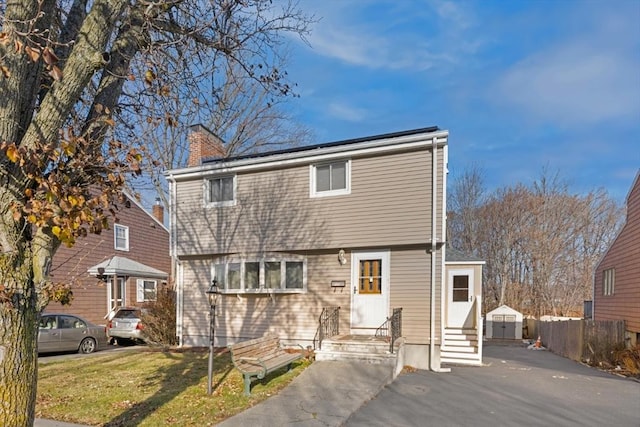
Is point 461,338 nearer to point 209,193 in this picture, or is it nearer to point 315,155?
point 315,155

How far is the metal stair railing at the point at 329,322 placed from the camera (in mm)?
10188

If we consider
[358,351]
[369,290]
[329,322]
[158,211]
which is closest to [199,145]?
[329,322]

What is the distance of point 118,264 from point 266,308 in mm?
10761

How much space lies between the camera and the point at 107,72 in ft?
13.8

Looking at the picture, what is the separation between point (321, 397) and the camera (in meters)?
6.72

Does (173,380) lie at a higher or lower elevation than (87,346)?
higher

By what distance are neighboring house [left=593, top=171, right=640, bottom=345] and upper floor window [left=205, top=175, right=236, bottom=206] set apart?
1321 cm

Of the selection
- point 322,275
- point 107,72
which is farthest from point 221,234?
point 107,72

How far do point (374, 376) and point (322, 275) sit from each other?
369 centimetres

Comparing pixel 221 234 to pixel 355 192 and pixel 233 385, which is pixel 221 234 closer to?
pixel 355 192

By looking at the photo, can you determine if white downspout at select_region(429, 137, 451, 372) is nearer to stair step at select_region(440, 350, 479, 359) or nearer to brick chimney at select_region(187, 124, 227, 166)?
stair step at select_region(440, 350, 479, 359)

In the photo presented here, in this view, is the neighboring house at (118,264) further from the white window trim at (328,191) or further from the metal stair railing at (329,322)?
the white window trim at (328,191)

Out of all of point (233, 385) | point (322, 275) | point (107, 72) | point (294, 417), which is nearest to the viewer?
point (107, 72)

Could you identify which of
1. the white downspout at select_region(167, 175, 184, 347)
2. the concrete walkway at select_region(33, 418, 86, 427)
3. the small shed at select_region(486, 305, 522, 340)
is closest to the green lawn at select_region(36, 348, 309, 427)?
the concrete walkway at select_region(33, 418, 86, 427)
